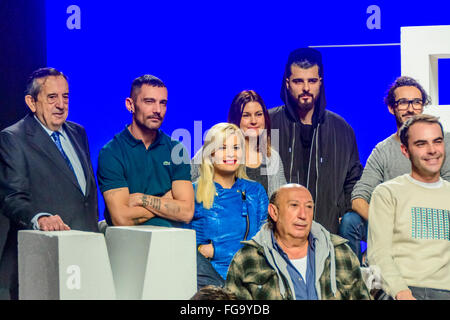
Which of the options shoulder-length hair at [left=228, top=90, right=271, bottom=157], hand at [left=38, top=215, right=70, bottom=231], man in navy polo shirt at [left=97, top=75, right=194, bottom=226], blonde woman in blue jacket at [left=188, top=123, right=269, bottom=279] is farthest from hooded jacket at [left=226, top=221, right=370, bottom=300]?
shoulder-length hair at [left=228, top=90, right=271, bottom=157]

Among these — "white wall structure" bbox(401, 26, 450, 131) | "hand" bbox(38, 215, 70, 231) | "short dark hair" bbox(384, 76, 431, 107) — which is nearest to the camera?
"hand" bbox(38, 215, 70, 231)

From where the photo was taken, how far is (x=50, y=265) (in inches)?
120

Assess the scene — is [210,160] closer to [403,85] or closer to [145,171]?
[145,171]

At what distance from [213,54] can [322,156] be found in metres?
1.08

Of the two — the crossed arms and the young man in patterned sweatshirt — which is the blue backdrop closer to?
the crossed arms

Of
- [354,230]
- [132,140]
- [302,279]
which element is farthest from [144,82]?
[302,279]

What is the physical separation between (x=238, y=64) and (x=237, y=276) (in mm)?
1900

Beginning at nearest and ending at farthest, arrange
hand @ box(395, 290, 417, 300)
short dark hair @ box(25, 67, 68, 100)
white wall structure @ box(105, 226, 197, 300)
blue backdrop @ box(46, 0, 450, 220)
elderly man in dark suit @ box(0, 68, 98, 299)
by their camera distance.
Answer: white wall structure @ box(105, 226, 197, 300), hand @ box(395, 290, 417, 300), elderly man in dark suit @ box(0, 68, 98, 299), short dark hair @ box(25, 67, 68, 100), blue backdrop @ box(46, 0, 450, 220)

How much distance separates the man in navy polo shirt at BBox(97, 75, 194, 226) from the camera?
391cm


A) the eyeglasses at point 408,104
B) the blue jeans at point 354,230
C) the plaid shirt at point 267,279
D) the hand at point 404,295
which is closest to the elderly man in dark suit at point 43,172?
the plaid shirt at point 267,279

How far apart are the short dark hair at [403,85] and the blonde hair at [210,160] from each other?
962 mm

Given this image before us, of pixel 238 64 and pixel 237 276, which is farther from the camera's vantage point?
pixel 238 64
